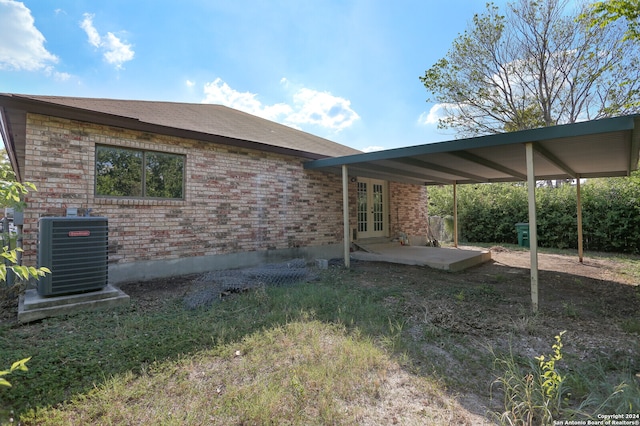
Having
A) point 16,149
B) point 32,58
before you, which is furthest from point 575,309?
point 32,58

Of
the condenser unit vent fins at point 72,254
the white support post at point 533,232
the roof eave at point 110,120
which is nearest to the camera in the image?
the condenser unit vent fins at point 72,254

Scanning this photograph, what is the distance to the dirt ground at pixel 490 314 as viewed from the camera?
9.75 ft

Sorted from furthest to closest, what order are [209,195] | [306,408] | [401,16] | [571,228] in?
[571,228] < [401,16] < [209,195] < [306,408]

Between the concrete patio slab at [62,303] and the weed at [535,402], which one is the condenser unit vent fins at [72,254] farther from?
the weed at [535,402]

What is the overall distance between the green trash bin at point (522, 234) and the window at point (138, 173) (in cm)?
1339

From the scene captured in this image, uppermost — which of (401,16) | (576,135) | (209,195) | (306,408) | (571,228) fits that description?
(401,16)

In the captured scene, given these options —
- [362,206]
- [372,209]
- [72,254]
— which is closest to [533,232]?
[362,206]

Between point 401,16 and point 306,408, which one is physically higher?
point 401,16

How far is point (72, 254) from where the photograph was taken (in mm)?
4219

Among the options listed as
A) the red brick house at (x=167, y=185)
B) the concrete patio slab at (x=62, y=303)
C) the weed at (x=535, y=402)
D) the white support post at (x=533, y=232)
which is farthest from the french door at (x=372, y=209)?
the weed at (x=535, y=402)

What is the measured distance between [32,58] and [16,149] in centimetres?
235

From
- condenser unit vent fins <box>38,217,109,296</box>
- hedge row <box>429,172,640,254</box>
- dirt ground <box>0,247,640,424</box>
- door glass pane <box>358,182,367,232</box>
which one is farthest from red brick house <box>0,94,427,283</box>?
hedge row <box>429,172,640,254</box>

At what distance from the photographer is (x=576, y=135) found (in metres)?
4.28

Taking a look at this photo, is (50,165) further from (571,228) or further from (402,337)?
(571,228)
